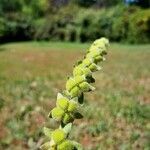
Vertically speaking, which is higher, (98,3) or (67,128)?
(67,128)

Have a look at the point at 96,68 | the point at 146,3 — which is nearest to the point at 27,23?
the point at 146,3

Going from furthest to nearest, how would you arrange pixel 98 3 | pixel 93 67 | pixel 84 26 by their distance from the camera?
pixel 98 3 < pixel 84 26 < pixel 93 67

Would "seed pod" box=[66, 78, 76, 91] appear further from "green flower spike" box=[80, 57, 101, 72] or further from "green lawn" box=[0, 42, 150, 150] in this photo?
"green lawn" box=[0, 42, 150, 150]

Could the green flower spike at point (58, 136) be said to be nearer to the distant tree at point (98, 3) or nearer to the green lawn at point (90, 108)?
the green lawn at point (90, 108)

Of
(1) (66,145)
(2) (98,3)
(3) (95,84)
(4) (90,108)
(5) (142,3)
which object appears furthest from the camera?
(2) (98,3)

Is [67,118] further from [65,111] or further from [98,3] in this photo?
[98,3]

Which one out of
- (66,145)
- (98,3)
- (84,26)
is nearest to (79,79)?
(66,145)

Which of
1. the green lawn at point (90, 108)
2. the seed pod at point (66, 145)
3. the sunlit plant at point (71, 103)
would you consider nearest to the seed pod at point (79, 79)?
the sunlit plant at point (71, 103)
